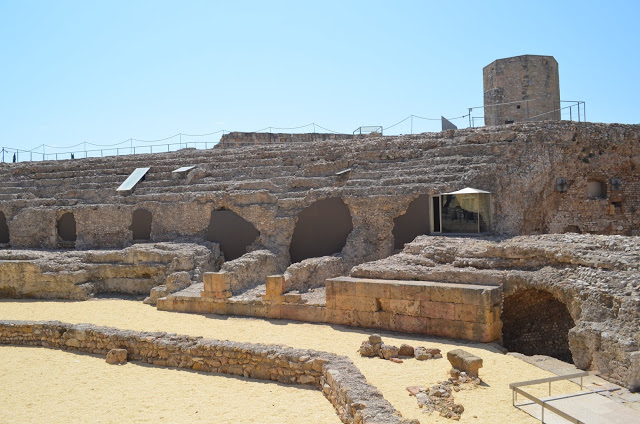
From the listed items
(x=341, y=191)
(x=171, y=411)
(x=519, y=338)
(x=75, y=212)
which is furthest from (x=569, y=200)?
(x=75, y=212)

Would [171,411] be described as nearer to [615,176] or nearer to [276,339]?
[276,339]

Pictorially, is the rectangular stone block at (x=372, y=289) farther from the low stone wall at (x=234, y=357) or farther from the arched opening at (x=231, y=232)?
the arched opening at (x=231, y=232)

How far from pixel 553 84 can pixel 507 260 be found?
15759 mm

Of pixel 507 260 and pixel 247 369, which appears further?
pixel 507 260

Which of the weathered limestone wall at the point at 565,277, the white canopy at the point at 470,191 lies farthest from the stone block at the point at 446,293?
the white canopy at the point at 470,191

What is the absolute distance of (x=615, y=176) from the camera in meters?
18.0

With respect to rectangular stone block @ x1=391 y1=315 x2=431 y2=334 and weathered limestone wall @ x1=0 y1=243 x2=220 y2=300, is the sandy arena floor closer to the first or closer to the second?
rectangular stone block @ x1=391 y1=315 x2=431 y2=334

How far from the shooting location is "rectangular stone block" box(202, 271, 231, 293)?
15539 millimetres

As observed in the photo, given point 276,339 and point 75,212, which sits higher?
point 75,212

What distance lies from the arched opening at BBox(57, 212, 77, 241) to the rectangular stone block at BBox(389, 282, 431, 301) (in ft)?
57.7

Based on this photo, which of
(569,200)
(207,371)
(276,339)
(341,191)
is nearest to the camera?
(207,371)

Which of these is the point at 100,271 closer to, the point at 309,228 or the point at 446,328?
the point at 309,228

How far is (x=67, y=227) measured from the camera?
2398cm

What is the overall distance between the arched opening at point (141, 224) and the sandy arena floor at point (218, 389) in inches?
419
